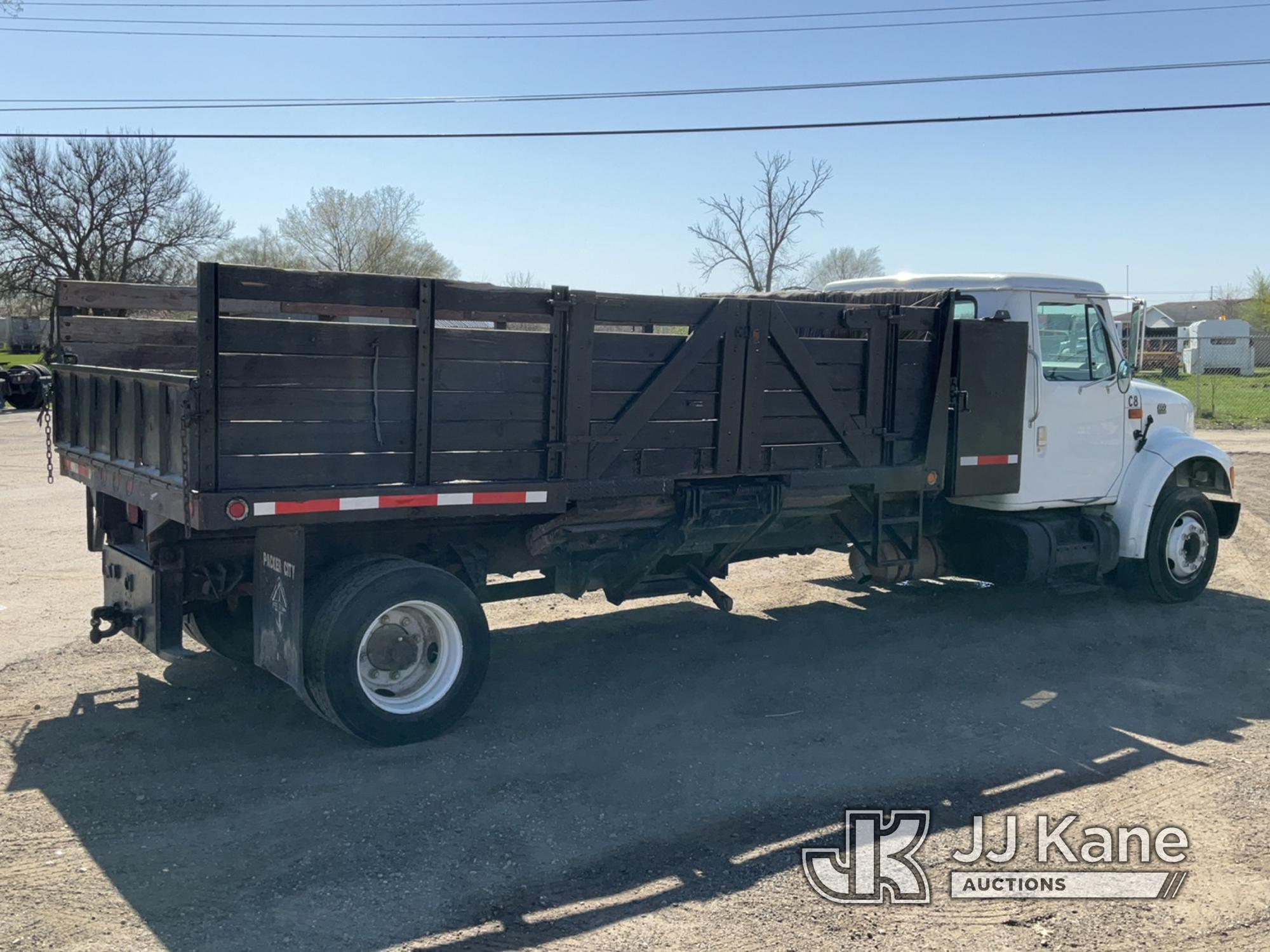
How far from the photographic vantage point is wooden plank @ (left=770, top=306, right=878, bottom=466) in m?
7.07

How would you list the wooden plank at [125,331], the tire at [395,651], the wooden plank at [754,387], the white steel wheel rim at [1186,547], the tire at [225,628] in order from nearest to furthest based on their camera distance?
the tire at [395,651], the tire at [225,628], the wooden plank at [754,387], the wooden plank at [125,331], the white steel wheel rim at [1186,547]

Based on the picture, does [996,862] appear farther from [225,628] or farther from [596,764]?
[225,628]

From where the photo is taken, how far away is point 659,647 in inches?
319

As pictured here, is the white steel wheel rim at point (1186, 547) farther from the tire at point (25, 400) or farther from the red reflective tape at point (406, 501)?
the tire at point (25, 400)

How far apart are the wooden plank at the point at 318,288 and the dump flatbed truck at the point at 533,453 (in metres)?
0.01

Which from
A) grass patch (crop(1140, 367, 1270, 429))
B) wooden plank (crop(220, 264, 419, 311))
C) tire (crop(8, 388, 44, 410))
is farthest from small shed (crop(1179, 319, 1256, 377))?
wooden plank (crop(220, 264, 419, 311))

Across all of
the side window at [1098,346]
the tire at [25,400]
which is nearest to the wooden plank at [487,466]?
the side window at [1098,346]

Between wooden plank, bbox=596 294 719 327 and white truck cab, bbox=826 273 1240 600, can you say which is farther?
white truck cab, bbox=826 273 1240 600

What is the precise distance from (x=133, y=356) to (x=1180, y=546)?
8.25 metres

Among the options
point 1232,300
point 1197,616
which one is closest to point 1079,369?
point 1197,616

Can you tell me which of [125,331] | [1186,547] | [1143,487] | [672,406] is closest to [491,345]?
[672,406]

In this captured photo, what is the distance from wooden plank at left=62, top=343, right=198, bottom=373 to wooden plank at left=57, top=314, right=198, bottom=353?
25 millimetres

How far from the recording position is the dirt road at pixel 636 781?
4.25 meters

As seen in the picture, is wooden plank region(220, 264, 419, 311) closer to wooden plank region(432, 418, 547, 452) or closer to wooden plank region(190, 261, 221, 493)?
wooden plank region(190, 261, 221, 493)
